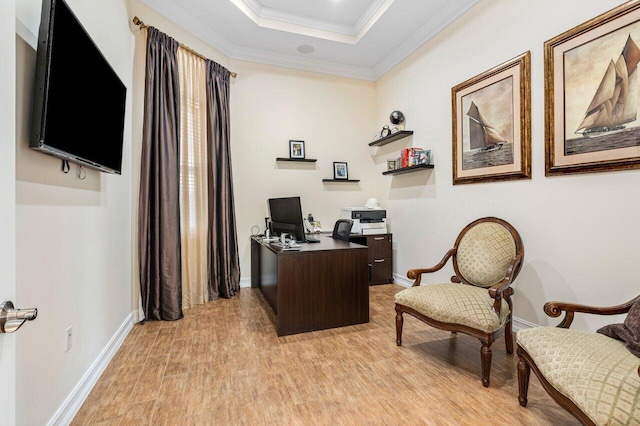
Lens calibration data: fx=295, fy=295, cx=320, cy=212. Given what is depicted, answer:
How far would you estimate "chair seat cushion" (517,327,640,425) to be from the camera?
110 centimetres

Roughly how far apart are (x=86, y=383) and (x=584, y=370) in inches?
101

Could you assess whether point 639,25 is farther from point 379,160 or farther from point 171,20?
point 171,20

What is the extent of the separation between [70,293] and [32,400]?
0.53 metres

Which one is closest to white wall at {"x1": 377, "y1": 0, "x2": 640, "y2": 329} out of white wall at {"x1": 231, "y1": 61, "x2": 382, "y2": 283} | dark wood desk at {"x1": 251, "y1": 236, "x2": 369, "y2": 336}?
white wall at {"x1": 231, "y1": 61, "x2": 382, "y2": 283}

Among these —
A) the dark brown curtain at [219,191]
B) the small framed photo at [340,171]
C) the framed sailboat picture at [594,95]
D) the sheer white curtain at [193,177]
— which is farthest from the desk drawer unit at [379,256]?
the framed sailboat picture at [594,95]

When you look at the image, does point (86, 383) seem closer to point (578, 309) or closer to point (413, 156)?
point (578, 309)

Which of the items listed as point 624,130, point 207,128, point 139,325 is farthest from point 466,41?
point 139,325

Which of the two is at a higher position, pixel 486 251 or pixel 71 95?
pixel 71 95

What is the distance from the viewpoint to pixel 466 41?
3.02 meters

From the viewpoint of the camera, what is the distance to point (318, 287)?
8.65ft

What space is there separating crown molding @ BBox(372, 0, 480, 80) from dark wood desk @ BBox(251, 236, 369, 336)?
104 inches

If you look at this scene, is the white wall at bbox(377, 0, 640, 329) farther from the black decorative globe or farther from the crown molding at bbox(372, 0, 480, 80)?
the black decorative globe

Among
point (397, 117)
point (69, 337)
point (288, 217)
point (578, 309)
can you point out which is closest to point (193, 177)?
point (288, 217)

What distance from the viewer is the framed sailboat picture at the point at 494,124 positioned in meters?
2.46
